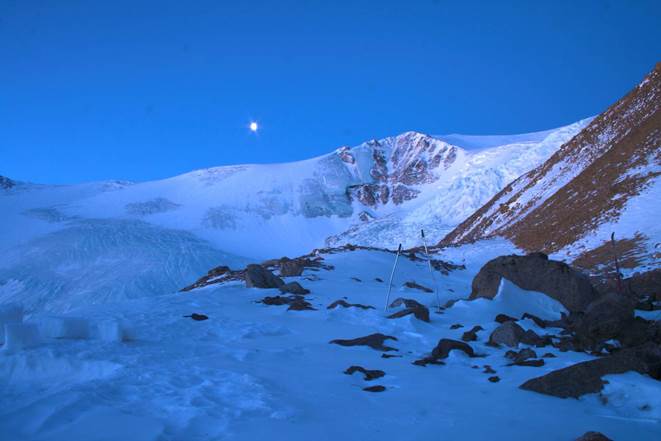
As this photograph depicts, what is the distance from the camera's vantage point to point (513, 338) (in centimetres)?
878

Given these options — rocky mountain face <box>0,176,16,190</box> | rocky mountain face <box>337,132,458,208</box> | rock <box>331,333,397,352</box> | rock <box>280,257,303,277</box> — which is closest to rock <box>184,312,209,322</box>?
rock <box>331,333,397,352</box>

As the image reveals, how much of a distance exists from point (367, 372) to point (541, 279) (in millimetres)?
10226

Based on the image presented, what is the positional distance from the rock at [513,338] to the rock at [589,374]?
2.62 meters

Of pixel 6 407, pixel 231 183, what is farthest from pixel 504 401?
pixel 231 183

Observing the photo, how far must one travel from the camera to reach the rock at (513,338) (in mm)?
8789

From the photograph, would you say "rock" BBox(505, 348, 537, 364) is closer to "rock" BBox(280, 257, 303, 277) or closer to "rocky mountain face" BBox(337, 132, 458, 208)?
"rock" BBox(280, 257, 303, 277)

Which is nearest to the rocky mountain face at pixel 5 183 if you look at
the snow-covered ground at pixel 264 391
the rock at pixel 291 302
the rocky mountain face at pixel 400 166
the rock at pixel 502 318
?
the rocky mountain face at pixel 400 166

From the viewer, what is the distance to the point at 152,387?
542 centimetres

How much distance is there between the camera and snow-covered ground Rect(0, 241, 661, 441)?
4.45 metres

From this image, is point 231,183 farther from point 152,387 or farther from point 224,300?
point 152,387

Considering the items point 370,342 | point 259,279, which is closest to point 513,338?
point 370,342

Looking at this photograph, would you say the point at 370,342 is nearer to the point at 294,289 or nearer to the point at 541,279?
the point at 294,289

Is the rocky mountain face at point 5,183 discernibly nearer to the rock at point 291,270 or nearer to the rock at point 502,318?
the rock at point 291,270

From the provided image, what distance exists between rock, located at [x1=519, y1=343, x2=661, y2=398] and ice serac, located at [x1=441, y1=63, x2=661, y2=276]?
1751 centimetres
